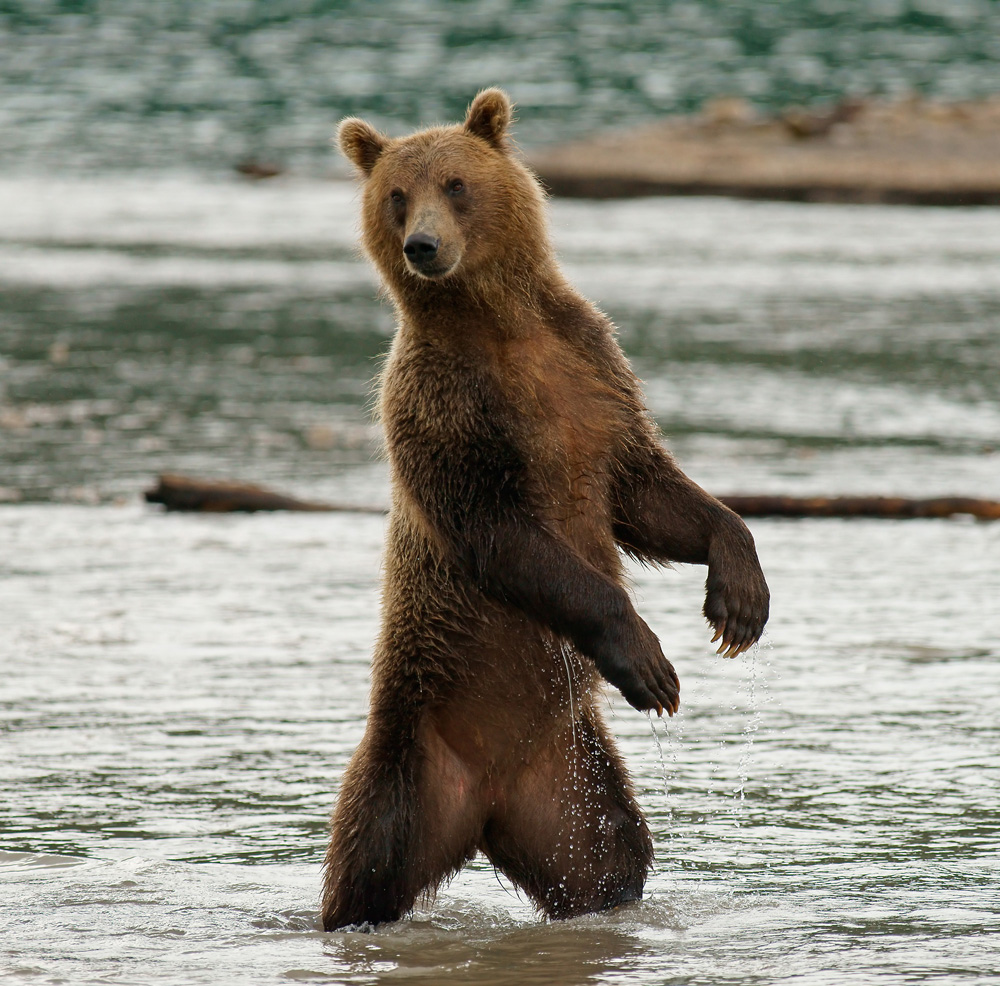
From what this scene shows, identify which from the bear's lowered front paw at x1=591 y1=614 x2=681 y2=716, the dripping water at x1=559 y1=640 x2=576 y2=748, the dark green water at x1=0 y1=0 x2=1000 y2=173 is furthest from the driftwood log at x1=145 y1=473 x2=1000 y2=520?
the dark green water at x1=0 y1=0 x2=1000 y2=173

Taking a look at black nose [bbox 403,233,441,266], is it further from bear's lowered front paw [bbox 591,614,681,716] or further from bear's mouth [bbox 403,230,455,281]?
bear's lowered front paw [bbox 591,614,681,716]

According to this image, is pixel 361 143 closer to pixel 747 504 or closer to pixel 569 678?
pixel 569 678

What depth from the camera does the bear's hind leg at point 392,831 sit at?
15.6 feet

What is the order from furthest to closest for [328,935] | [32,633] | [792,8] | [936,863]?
[792,8], [32,633], [936,863], [328,935]

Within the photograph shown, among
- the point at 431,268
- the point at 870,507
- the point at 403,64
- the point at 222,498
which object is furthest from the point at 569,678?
the point at 403,64

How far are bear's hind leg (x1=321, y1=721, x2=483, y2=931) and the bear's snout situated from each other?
117cm

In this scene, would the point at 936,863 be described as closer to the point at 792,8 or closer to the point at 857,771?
the point at 857,771

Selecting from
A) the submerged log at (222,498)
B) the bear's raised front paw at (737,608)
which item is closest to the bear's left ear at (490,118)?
the bear's raised front paw at (737,608)

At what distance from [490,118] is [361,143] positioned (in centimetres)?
35

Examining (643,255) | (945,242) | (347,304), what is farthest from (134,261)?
(945,242)

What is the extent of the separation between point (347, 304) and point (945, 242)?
5.95 m

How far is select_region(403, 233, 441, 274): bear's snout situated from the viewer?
4.83 m

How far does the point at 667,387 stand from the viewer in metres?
12.3

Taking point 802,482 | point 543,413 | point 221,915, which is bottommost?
point 802,482
